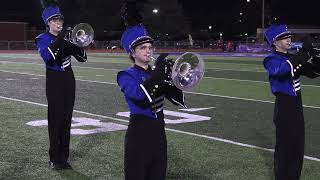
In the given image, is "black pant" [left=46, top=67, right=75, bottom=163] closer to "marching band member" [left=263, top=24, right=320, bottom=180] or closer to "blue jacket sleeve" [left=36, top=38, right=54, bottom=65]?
"blue jacket sleeve" [left=36, top=38, right=54, bottom=65]

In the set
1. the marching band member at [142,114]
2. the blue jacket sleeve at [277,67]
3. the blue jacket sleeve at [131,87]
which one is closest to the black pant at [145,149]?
the marching band member at [142,114]

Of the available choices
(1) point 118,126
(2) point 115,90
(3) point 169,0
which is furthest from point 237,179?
(3) point 169,0

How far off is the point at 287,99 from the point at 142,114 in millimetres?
1451

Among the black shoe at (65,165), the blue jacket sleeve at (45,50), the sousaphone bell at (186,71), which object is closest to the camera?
the sousaphone bell at (186,71)

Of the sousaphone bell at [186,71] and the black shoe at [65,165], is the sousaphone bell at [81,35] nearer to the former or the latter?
the black shoe at [65,165]

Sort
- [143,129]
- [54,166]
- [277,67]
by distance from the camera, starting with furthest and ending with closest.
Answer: [54,166] < [277,67] < [143,129]

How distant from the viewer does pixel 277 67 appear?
4.52 metres

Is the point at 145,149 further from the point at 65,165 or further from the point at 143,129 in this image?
the point at 65,165

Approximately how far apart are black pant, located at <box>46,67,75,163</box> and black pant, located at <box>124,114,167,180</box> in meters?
2.42

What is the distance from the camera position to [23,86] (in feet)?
51.6

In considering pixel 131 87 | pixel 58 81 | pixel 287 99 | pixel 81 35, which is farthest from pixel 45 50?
pixel 287 99

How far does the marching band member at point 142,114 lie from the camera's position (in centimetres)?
370

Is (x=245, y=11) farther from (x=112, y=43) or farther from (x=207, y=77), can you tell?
(x=207, y=77)

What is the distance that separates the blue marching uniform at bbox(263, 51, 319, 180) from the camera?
452 centimetres
